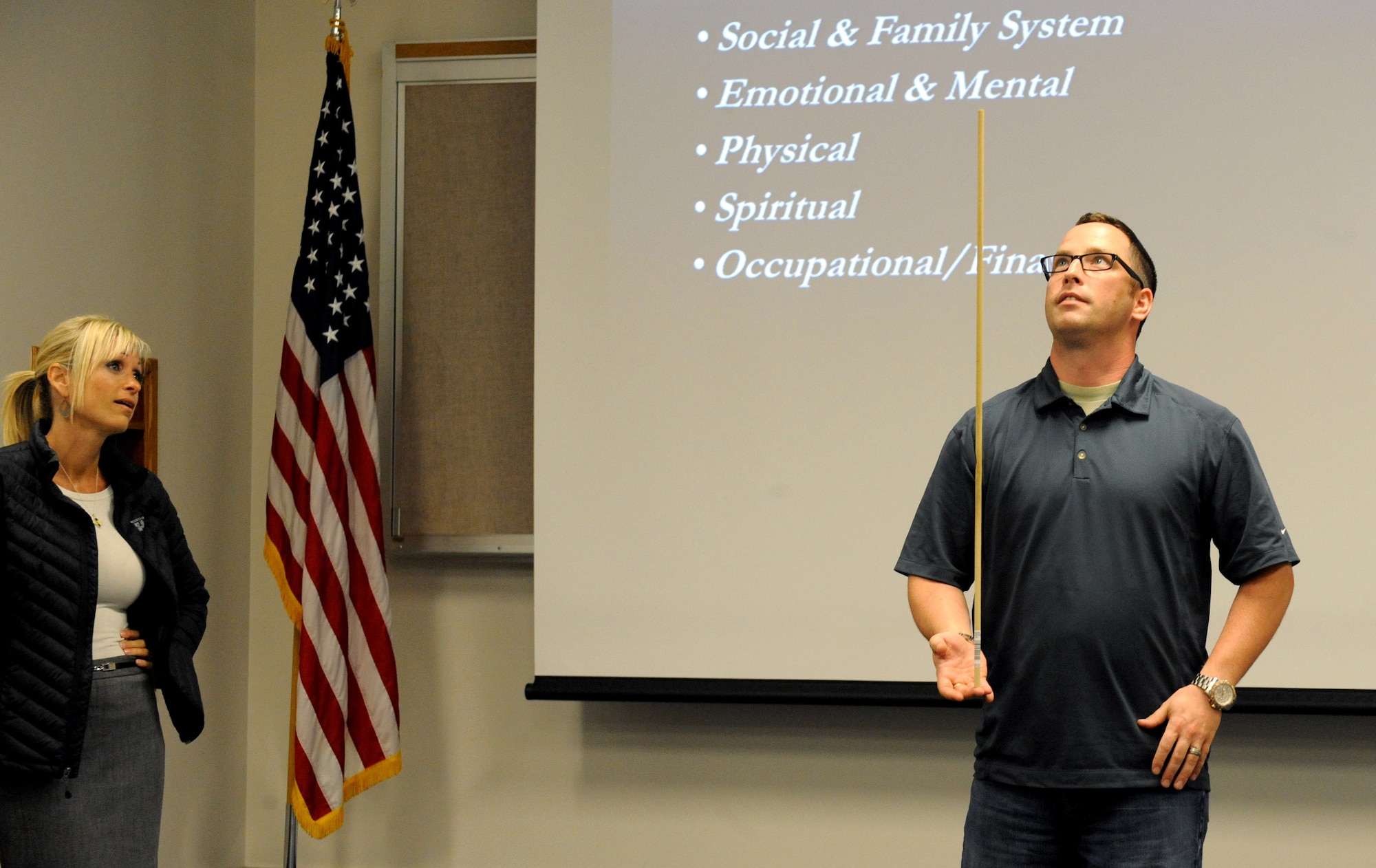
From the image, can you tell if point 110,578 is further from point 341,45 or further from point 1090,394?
point 341,45

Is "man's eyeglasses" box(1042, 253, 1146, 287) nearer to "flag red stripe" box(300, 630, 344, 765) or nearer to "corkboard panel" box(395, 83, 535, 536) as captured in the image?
"corkboard panel" box(395, 83, 535, 536)

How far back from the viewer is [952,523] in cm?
196

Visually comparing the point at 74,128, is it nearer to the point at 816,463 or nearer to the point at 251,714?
the point at 251,714

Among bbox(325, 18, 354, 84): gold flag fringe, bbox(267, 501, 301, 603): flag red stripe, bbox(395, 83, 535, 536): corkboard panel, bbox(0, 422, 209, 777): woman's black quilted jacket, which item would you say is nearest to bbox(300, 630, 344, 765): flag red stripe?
bbox(267, 501, 301, 603): flag red stripe

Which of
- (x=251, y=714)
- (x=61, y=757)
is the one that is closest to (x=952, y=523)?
(x=61, y=757)

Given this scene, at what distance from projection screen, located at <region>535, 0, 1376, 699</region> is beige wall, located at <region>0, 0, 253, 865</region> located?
1150mm

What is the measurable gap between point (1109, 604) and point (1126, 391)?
0.33 m

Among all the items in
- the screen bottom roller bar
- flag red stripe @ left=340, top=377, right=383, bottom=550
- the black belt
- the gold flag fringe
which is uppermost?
the gold flag fringe

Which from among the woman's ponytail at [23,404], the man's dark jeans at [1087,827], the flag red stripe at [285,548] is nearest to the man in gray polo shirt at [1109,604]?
the man's dark jeans at [1087,827]

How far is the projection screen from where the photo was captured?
3.24 metres

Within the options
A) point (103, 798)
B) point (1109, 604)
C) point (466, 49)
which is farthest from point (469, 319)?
point (1109, 604)

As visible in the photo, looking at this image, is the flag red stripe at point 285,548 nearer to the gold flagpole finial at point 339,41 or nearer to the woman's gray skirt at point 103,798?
the woman's gray skirt at point 103,798

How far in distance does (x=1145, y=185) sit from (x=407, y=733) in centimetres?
282

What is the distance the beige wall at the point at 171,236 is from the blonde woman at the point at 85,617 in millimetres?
728
